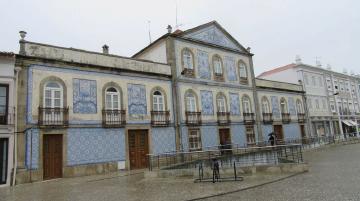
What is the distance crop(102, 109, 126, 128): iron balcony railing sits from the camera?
1641cm

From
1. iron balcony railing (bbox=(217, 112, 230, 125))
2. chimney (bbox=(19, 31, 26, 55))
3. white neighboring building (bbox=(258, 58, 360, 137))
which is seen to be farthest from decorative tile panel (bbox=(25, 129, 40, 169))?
white neighboring building (bbox=(258, 58, 360, 137))

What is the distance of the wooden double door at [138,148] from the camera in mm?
17375

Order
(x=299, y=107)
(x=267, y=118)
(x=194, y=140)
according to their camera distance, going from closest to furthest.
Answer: (x=194, y=140)
(x=267, y=118)
(x=299, y=107)

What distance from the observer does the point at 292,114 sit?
97.2ft

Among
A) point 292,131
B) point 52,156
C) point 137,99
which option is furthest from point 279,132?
point 52,156

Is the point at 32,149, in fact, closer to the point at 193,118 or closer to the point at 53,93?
the point at 53,93

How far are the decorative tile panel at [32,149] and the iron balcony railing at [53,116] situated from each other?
605 mm

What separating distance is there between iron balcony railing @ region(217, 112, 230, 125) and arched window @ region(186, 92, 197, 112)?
7.81 ft

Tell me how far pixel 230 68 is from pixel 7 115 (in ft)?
56.1

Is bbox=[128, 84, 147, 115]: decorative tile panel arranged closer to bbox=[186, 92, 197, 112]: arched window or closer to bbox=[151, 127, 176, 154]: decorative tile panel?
bbox=[151, 127, 176, 154]: decorative tile panel

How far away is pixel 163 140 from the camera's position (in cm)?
1875

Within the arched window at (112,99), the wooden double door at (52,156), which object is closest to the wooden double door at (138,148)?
the arched window at (112,99)

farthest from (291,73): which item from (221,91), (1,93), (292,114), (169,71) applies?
(1,93)

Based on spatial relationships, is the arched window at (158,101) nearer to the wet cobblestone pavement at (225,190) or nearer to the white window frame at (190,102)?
the white window frame at (190,102)
